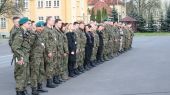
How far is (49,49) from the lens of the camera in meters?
13.4

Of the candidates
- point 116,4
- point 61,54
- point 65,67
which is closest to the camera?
point 61,54

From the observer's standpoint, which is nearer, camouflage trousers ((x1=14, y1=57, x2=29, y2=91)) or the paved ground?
camouflage trousers ((x1=14, y1=57, x2=29, y2=91))

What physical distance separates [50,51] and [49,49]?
6 cm

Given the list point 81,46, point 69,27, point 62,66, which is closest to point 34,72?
point 62,66

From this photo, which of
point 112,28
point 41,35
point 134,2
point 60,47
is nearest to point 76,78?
point 60,47

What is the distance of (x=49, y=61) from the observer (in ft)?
43.8

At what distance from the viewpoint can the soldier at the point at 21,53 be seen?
1142 centimetres

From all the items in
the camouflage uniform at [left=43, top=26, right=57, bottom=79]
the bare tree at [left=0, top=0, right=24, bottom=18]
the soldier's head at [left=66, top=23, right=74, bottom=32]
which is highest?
the bare tree at [left=0, top=0, right=24, bottom=18]

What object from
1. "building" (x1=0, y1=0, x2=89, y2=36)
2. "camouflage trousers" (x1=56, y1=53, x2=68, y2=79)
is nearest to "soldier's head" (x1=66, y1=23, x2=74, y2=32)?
"camouflage trousers" (x1=56, y1=53, x2=68, y2=79)

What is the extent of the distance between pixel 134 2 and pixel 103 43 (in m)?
85.2

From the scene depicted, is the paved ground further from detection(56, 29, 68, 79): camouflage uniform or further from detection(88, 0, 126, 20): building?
detection(88, 0, 126, 20): building

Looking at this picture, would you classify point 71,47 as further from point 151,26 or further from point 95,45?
point 151,26

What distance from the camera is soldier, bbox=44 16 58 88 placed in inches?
525

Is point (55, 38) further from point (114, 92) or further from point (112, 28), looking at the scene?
point (112, 28)
